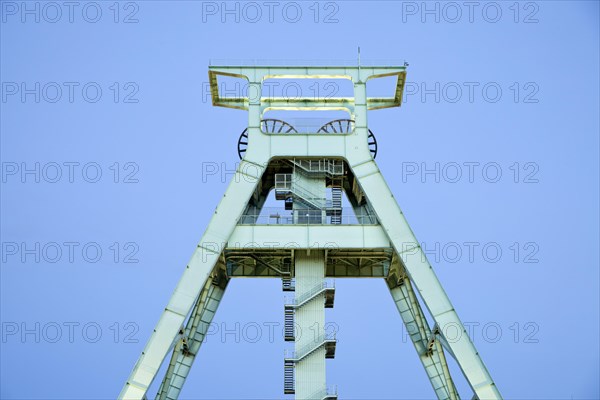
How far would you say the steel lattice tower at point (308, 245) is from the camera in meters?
42.9

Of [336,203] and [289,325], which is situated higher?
Result: [336,203]

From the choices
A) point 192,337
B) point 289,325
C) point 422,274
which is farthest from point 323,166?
point 192,337

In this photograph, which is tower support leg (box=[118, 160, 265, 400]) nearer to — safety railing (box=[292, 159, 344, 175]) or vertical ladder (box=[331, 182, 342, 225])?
safety railing (box=[292, 159, 344, 175])

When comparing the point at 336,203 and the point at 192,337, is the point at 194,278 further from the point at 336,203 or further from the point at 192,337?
the point at 336,203

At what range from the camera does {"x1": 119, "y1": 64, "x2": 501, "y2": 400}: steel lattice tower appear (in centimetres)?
4288

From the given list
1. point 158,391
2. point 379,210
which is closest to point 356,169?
point 379,210

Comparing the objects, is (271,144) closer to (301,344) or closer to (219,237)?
(219,237)

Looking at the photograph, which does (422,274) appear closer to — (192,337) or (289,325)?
(289,325)

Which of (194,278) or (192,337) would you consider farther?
(192,337)

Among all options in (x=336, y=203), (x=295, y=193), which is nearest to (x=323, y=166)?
(x=295, y=193)

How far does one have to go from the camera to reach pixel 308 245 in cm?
4406

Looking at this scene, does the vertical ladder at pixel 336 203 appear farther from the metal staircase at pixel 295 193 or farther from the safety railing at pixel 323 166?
the safety railing at pixel 323 166

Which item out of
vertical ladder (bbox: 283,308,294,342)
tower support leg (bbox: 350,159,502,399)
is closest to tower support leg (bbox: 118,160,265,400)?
vertical ladder (bbox: 283,308,294,342)

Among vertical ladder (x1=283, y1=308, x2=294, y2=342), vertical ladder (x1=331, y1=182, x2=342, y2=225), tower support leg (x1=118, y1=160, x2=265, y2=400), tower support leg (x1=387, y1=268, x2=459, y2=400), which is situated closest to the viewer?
tower support leg (x1=118, y1=160, x2=265, y2=400)
